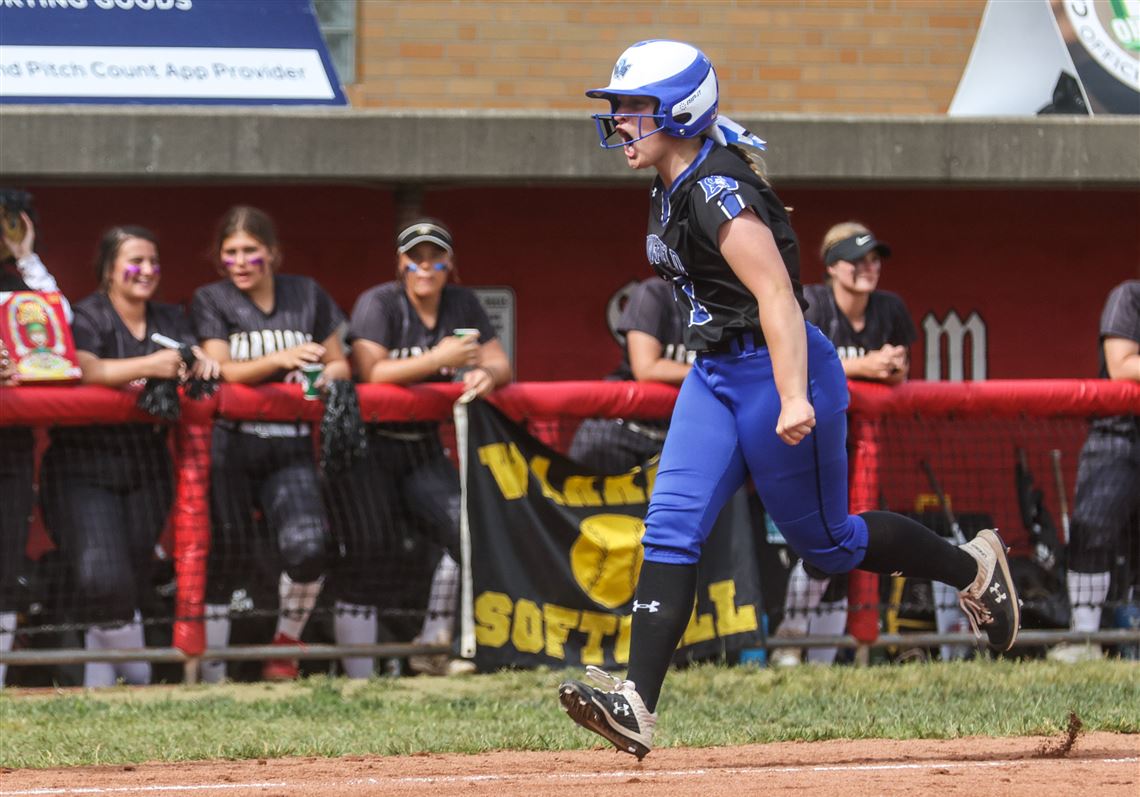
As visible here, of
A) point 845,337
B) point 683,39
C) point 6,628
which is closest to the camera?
point 6,628

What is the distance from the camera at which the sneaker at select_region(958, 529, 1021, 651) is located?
18.6 ft

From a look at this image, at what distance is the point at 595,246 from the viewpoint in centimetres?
1080

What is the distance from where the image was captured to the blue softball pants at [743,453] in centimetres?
504

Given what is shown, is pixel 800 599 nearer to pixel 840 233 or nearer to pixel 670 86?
pixel 840 233

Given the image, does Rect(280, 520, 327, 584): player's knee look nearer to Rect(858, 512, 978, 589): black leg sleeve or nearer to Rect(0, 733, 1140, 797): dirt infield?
Rect(0, 733, 1140, 797): dirt infield

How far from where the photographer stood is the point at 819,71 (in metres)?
10.6

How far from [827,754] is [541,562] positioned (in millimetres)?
2449

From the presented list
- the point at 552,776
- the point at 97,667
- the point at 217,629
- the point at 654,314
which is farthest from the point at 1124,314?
the point at 97,667

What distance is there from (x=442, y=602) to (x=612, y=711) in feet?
11.0

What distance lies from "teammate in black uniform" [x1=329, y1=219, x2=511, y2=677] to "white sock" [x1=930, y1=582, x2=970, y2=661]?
2.39 meters

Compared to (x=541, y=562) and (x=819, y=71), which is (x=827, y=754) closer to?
(x=541, y=562)

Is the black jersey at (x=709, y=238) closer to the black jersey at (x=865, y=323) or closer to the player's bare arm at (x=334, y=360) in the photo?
the player's bare arm at (x=334, y=360)

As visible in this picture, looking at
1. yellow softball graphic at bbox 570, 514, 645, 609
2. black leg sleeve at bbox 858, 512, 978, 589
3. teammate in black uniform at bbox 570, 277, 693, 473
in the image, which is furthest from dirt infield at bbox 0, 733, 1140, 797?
teammate in black uniform at bbox 570, 277, 693, 473

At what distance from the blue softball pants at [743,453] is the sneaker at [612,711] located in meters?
0.42
